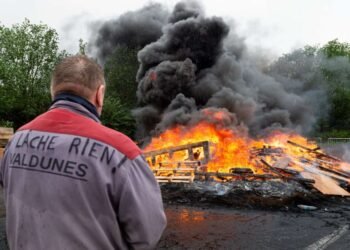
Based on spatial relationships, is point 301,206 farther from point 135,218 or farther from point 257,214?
point 135,218

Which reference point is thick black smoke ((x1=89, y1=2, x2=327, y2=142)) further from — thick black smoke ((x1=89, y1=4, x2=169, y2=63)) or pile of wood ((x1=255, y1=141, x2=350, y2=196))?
thick black smoke ((x1=89, y1=4, x2=169, y2=63))

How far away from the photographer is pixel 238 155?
40.1 ft

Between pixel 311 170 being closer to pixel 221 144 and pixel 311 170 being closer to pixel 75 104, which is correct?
pixel 221 144

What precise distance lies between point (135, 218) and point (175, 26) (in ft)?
57.4

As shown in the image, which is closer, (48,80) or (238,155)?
(238,155)

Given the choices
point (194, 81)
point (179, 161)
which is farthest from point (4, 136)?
point (194, 81)

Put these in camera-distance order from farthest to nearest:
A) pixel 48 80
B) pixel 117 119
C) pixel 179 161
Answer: pixel 48 80 → pixel 117 119 → pixel 179 161

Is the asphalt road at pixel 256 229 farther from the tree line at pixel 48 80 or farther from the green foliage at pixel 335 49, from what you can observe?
the green foliage at pixel 335 49

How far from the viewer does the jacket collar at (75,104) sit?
5.81ft

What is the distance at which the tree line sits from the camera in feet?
71.3

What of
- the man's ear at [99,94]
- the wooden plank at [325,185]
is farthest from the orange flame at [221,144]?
the man's ear at [99,94]

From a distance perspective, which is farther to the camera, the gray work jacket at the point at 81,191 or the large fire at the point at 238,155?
the large fire at the point at 238,155

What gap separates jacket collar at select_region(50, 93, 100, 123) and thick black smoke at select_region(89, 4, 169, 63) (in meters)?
23.2

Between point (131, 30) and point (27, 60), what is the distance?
24.5ft
